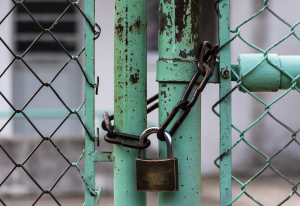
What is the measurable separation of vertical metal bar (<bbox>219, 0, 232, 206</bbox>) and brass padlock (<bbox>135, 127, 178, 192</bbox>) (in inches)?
5.6

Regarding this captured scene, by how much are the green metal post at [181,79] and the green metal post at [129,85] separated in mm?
54

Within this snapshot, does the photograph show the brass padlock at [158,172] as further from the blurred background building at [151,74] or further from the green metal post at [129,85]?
the blurred background building at [151,74]

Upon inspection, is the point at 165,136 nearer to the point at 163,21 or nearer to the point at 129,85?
the point at 129,85

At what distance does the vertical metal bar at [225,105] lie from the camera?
82 centimetres

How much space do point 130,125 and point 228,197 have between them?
317mm

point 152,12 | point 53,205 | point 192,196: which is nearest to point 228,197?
point 192,196

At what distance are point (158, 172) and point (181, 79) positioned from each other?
0.23 m

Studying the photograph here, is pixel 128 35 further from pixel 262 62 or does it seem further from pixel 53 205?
pixel 53 205

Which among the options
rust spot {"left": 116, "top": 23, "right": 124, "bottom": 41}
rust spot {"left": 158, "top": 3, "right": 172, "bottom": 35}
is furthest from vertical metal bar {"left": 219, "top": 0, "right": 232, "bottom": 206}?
rust spot {"left": 116, "top": 23, "right": 124, "bottom": 41}

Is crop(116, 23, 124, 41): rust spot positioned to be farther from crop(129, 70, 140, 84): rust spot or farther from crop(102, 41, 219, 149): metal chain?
crop(102, 41, 219, 149): metal chain

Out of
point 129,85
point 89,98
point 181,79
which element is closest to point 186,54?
point 181,79

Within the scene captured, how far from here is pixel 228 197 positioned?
0.85 m

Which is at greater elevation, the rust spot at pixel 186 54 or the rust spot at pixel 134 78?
the rust spot at pixel 186 54

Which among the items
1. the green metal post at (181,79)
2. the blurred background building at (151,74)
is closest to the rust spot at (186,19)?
the green metal post at (181,79)
